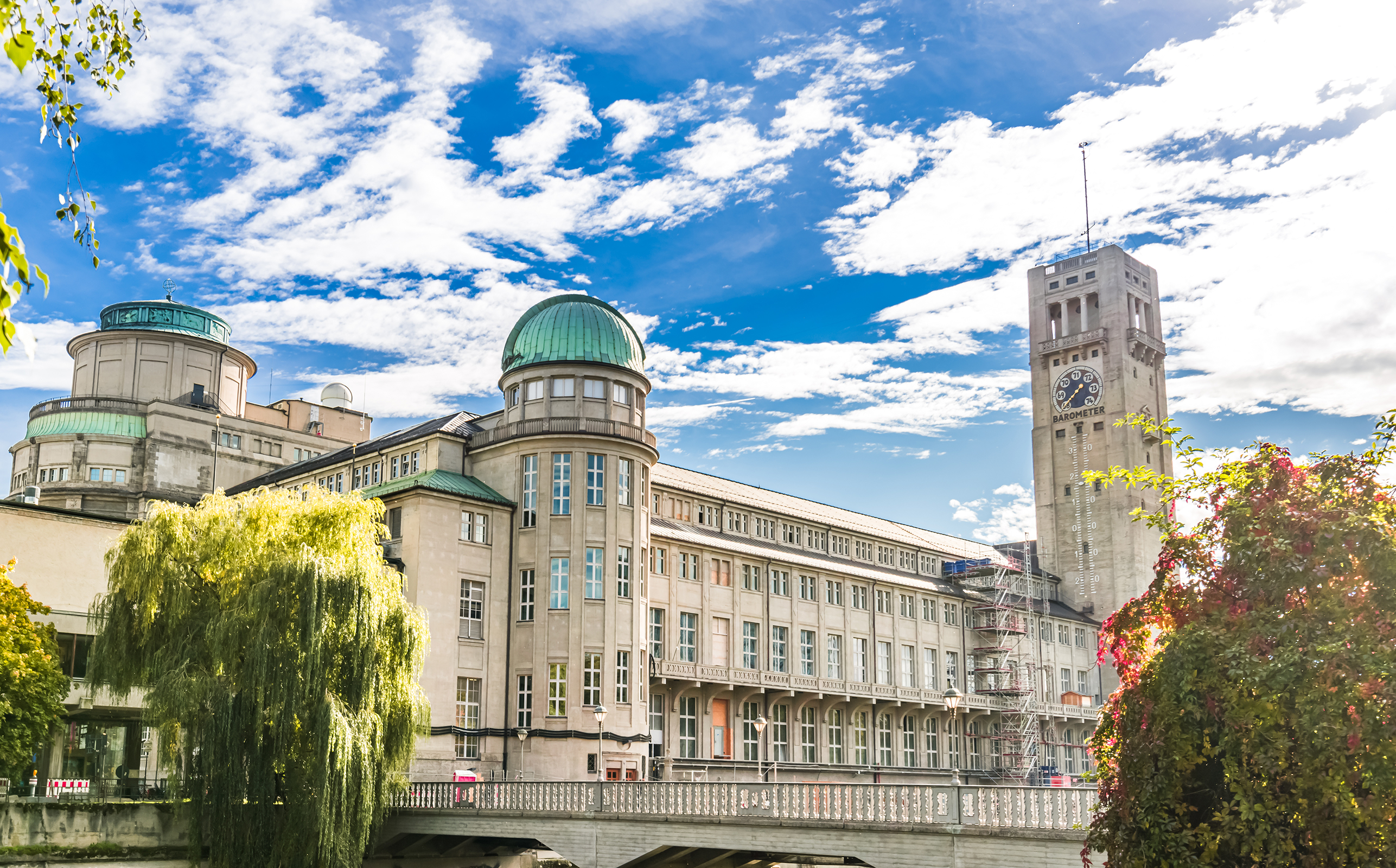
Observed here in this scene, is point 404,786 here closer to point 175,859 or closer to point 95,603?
point 175,859

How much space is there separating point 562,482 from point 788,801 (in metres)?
A: 27.1

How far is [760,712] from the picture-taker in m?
68.4

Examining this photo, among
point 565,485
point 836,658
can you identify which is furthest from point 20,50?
point 836,658

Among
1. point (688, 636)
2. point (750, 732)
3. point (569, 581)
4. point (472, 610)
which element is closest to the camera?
point (472, 610)

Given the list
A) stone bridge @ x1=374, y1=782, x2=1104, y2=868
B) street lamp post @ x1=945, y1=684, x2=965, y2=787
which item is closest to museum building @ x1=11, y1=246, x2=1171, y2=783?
street lamp post @ x1=945, y1=684, x2=965, y2=787

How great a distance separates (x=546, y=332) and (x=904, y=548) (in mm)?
39969

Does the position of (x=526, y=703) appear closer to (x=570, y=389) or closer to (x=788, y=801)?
(x=570, y=389)

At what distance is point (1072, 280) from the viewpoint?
4338 inches

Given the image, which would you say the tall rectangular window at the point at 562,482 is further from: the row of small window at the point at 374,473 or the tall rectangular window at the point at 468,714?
the tall rectangular window at the point at 468,714

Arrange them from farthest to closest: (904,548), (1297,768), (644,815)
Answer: (904,548) → (644,815) → (1297,768)

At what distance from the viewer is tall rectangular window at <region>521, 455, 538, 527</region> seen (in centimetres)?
5562

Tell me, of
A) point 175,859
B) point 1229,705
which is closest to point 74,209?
point 1229,705

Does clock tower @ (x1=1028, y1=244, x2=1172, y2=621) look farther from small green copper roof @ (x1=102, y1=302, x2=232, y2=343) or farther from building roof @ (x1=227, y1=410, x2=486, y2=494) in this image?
small green copper roof @ (x1=102, y1=302, x2=232, y2=343)

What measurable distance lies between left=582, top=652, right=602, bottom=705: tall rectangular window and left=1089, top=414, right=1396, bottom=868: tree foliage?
3731 cm
